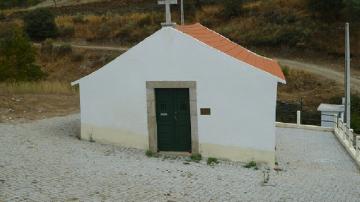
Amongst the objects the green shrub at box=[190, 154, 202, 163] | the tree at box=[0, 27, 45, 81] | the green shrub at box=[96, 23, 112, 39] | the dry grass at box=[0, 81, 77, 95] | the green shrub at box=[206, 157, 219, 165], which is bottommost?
the green shrub at box=[206, 157, 219, 165]

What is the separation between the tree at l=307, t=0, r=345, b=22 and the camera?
123 feet

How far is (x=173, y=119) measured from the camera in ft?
46.3

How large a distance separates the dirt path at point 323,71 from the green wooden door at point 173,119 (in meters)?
18.0

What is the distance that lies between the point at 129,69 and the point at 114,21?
1569 inches

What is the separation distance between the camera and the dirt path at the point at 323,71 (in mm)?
30728

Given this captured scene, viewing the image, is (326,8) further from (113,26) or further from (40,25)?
(40,25)

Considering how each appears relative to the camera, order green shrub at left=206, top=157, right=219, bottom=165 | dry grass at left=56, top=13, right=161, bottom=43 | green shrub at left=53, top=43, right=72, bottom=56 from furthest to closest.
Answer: dry grass at left=56, top=13, right=161, bottom=43 → green shrub at left=53, top=43, right=72, bottom=56 → green shrub at left=206, top=157, right=219, bottom=165

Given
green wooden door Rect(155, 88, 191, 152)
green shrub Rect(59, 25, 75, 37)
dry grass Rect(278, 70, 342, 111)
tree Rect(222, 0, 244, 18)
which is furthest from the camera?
green shrub Rect(59, 25, 75, 37)

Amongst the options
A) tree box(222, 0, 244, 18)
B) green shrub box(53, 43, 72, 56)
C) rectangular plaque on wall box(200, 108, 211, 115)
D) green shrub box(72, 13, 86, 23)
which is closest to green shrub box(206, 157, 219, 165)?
rectangular plaque on wall box(200, 108, 211, 115)

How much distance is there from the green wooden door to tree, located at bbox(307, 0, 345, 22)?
86.7ft

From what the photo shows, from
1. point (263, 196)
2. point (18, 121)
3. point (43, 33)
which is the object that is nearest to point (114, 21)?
point (43, 33)

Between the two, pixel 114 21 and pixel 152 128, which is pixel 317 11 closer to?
pixel 114 21

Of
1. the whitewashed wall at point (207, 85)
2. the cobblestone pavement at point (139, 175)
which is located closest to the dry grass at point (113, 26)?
the cobblestone pavement at point (139, 175)

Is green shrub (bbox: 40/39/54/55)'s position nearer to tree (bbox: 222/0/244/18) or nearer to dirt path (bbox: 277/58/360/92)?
tree (bbox: 222/0/244/18)
